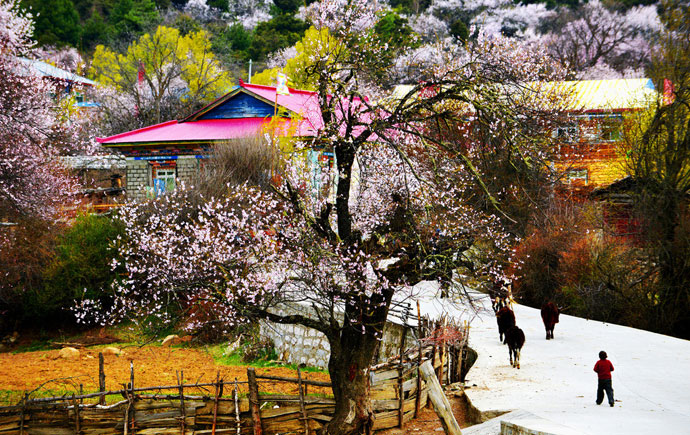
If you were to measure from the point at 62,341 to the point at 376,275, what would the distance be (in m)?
17.2

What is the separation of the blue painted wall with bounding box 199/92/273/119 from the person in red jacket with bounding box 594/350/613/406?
23.4 metres

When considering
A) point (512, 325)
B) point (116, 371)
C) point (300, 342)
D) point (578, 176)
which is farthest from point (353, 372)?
point (578, 176)

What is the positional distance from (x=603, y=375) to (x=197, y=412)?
8.08 metres

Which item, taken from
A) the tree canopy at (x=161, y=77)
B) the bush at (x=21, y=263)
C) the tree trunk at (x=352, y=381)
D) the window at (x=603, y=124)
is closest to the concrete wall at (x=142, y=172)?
the bush at (x=21, y=263)

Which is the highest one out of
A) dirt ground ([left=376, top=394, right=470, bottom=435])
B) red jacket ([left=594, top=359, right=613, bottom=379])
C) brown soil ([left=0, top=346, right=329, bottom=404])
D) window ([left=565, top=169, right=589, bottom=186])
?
window ([left=565, top=169, right=589, bottom=186])

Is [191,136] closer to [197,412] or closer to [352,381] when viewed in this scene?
[197,412]

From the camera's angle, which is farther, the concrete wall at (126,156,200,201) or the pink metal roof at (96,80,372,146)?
the concrete wall at (126,156,200,201)

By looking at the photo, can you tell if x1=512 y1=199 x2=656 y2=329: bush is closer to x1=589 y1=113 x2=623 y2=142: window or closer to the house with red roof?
x1=589 y1=113 x2=623 y2=142: window

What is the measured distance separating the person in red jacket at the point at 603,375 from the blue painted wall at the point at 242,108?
2343cm

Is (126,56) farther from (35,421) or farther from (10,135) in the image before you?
(35,421)

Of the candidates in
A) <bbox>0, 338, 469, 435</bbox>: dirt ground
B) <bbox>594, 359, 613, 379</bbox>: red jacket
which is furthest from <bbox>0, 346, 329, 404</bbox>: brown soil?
<bbox>594, 359, 613, 379</bbox>: red jacket

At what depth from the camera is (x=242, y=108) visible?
108ft

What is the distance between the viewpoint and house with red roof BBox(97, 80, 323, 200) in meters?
30.7

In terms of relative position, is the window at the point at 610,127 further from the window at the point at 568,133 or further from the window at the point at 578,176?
the window at the point at 578,176
